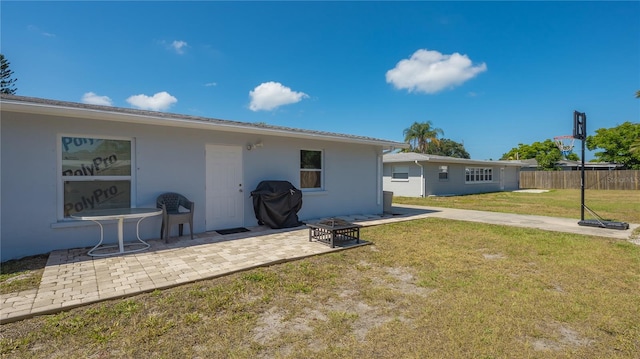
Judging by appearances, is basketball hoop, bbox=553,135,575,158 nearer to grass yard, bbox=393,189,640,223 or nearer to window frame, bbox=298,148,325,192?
grass yard, bbox=393,189,640,223

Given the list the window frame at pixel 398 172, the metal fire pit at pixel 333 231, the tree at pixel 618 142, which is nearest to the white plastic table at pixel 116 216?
the metal fire pit at pixel 333 231

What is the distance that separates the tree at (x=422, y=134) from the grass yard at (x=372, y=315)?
104ft

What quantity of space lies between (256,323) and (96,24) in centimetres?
903

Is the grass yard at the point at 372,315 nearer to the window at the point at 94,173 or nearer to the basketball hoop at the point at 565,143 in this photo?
the window at the point at 94,173

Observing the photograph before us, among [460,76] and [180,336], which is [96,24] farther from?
[460,76]

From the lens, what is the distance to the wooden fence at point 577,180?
2475 cm

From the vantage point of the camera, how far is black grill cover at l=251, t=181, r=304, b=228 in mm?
7266

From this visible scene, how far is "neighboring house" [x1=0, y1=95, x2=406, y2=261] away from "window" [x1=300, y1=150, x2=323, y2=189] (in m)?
0.06

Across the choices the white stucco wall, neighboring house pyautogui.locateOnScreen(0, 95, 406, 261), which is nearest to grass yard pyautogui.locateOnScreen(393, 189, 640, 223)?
the white stucco wall

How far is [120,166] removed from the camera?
5.81m

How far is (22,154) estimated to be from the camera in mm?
4934

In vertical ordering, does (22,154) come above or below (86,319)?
above

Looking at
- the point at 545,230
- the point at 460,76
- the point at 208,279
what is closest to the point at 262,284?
the point at 208,279

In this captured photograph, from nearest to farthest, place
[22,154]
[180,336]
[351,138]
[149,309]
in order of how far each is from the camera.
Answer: [180,336], [149,309], [22,154], [351,138]
